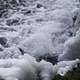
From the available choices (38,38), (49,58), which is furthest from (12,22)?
(49,58)

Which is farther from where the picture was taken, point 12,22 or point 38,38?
point 12,22

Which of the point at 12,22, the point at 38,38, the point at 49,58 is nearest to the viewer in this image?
the point at 49,58

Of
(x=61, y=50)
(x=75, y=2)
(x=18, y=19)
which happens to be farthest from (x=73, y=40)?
(x=75, y=2)

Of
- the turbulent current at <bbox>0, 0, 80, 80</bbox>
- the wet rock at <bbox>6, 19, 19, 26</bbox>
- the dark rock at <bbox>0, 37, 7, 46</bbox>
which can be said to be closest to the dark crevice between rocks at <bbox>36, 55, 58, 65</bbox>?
the turbulent current at <bbox>0, 0, 80, 80</bbox>

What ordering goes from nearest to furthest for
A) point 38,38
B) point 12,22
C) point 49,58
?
point 49,58, point 38,38, point 12,22

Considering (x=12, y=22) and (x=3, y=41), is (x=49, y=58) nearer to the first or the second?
(x=3, y=41)

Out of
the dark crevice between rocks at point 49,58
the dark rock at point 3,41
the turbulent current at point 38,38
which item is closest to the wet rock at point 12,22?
the turbulent current at point 38,38

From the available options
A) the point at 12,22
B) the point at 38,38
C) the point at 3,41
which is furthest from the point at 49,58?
the point at 12,22

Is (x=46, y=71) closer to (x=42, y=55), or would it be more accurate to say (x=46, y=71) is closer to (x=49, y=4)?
(x=42, y=55)

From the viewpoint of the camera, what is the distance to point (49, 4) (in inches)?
459

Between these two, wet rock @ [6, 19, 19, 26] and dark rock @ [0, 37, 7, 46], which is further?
wet rock @ [6, 19, 19, 26]

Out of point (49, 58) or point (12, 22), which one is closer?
point (49, 58)

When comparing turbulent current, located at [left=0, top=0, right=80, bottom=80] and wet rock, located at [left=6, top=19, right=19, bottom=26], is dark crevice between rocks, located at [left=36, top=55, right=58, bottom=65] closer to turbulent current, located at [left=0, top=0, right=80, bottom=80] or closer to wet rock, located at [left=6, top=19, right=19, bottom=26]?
turbulent current, located at [left=0, top=0, right=80, bottom=80]

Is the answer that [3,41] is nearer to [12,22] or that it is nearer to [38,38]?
[38,38]
